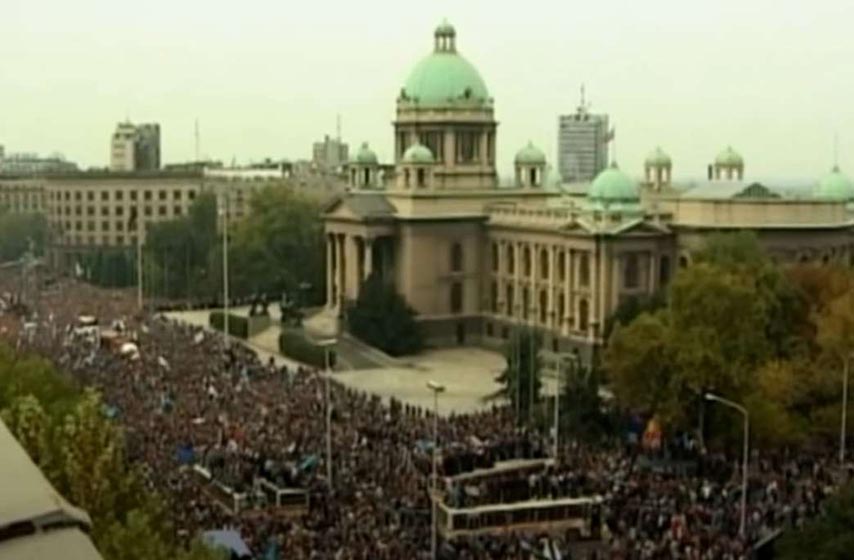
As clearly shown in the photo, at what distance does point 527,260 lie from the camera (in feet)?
262

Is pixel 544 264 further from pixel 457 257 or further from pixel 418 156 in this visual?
pixel 418 156

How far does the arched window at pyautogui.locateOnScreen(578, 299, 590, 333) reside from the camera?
73125mm

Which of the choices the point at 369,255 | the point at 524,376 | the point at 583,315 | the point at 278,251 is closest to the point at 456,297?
the point at 369,255

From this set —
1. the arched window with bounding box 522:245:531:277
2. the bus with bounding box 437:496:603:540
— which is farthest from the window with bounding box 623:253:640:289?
the bus with bounding box 437:496:603:540

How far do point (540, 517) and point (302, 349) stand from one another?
38.0m

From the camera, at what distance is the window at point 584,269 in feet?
240

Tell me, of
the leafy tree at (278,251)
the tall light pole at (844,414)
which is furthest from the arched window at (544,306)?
the tall light pole at (844,414)

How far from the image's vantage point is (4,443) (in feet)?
15.1

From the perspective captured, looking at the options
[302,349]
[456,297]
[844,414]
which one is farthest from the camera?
[456,297]

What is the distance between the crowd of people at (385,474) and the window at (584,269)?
58.1 ft

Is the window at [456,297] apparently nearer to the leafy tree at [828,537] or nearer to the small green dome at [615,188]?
the small green dome at [615,188]

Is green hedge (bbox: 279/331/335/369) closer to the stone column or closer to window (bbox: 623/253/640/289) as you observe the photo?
the stone column

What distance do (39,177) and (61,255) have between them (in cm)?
2829

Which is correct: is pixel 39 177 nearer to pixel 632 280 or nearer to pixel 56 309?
pixel 56 309
